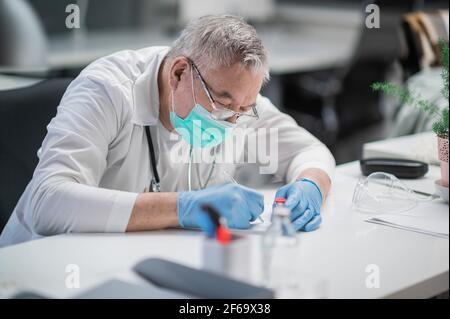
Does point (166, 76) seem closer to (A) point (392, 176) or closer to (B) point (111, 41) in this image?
(A) point (392, 176)

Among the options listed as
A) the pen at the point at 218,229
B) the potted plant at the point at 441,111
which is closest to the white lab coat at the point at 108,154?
the potted plant at the point at 441,111

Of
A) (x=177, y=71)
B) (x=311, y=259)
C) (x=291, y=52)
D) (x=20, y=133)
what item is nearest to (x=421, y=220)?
(x=311, y=259)

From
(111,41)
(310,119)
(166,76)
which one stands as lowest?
(310,119)

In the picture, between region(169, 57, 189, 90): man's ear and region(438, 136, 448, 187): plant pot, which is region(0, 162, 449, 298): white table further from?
region(169, 57, 189, 90): man's ear

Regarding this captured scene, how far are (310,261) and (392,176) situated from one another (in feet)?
1.81

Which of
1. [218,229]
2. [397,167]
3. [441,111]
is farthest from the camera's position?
[397,167]

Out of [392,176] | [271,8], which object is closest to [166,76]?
[392,176]

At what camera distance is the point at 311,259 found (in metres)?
1.27

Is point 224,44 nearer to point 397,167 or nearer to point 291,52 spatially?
point 397,167

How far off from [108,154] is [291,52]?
2.92m

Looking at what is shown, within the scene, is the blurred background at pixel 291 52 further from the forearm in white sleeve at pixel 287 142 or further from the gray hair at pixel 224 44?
the forearm in white sleeve at pixel 287 142

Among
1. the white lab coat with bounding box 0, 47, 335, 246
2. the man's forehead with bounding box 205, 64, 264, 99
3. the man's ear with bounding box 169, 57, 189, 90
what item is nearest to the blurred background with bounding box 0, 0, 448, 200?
the white lab coat with bounding box 0, 47, 335, 246
